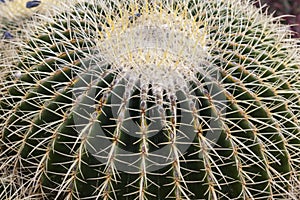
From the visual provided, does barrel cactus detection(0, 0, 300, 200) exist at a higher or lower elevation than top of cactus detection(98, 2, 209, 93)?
lower

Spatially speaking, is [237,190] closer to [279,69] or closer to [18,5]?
[279,69]

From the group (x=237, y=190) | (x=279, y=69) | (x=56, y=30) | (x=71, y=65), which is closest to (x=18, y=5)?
(x=56, y=30)

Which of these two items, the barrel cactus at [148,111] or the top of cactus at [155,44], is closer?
the barrel cactus at [148,111]

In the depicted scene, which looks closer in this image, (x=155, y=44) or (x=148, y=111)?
(x=148, y=111)

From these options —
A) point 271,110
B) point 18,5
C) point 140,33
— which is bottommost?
point 18,5

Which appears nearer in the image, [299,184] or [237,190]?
[237,190]

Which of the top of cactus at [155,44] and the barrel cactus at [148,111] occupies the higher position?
the top of cactus at [155,44]

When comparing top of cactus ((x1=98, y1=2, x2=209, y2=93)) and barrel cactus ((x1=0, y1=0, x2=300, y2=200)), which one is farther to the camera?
Result: top of cactus ((x1=98, y1=2, x2=209, y2=93))

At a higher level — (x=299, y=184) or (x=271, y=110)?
(x=271, y=110)
